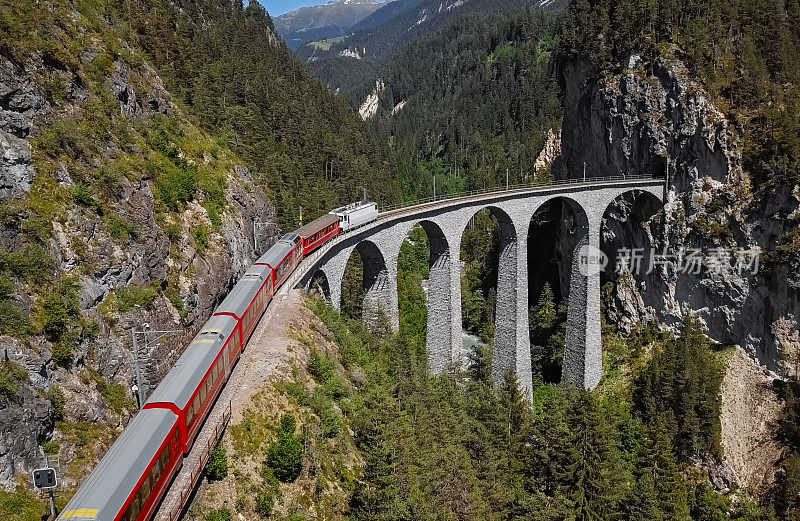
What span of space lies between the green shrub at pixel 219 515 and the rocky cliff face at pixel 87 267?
199 inches

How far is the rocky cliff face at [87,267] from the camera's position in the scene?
18578 millimetres

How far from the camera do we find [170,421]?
16.4 m

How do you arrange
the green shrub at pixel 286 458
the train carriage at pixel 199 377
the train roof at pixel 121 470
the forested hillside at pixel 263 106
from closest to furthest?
the train roof at pixel 121 470, the train carriage at pixel 199 377, the green shrub at pixel 286 458, the forested hillside at pixel 263 106

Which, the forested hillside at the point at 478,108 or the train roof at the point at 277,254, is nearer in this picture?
the train roof at the point at 277,254

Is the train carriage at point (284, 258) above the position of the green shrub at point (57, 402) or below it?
above

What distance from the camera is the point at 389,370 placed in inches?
1312

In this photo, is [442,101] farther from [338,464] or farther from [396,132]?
[338,464]

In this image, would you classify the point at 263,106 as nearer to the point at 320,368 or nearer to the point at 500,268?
the point at 500,268

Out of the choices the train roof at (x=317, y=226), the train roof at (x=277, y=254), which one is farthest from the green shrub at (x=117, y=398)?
the train roof at (x=317, y=226)

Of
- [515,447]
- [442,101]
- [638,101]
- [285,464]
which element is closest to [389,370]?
[515,447]

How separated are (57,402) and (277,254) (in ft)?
45.2
